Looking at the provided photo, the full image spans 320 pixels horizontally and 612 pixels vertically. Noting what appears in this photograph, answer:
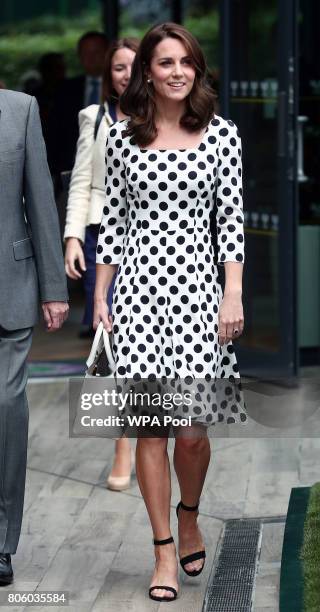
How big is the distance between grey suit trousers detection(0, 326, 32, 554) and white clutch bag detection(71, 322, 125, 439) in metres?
0.21

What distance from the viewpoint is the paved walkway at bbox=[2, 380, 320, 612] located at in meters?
4.74

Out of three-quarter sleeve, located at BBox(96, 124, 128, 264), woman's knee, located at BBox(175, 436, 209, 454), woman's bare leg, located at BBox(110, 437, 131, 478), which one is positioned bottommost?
woman's bare leg, located at BBox(110, 437, 131, 478)

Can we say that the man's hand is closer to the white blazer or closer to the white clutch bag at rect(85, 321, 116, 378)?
the white clutch bag at rect(85, 321, 116, 378)

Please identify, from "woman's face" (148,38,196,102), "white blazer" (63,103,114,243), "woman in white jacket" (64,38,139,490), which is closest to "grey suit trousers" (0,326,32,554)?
"woman's face" (148,38,196,102)

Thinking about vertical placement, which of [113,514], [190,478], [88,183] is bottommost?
[113,514]

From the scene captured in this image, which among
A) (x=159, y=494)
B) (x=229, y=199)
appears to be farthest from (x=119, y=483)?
(x=229, y=199)

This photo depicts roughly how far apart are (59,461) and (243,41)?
2735 millimetres

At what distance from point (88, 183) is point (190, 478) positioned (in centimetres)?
170

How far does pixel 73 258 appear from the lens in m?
5.77

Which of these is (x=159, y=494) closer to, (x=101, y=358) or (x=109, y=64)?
(x=101, y=358)

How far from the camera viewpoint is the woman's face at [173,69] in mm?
4535

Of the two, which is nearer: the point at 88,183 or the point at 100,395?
the point at 100,395

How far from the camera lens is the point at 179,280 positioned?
14.9ft

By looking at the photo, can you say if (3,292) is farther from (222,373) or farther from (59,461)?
(59,461)
